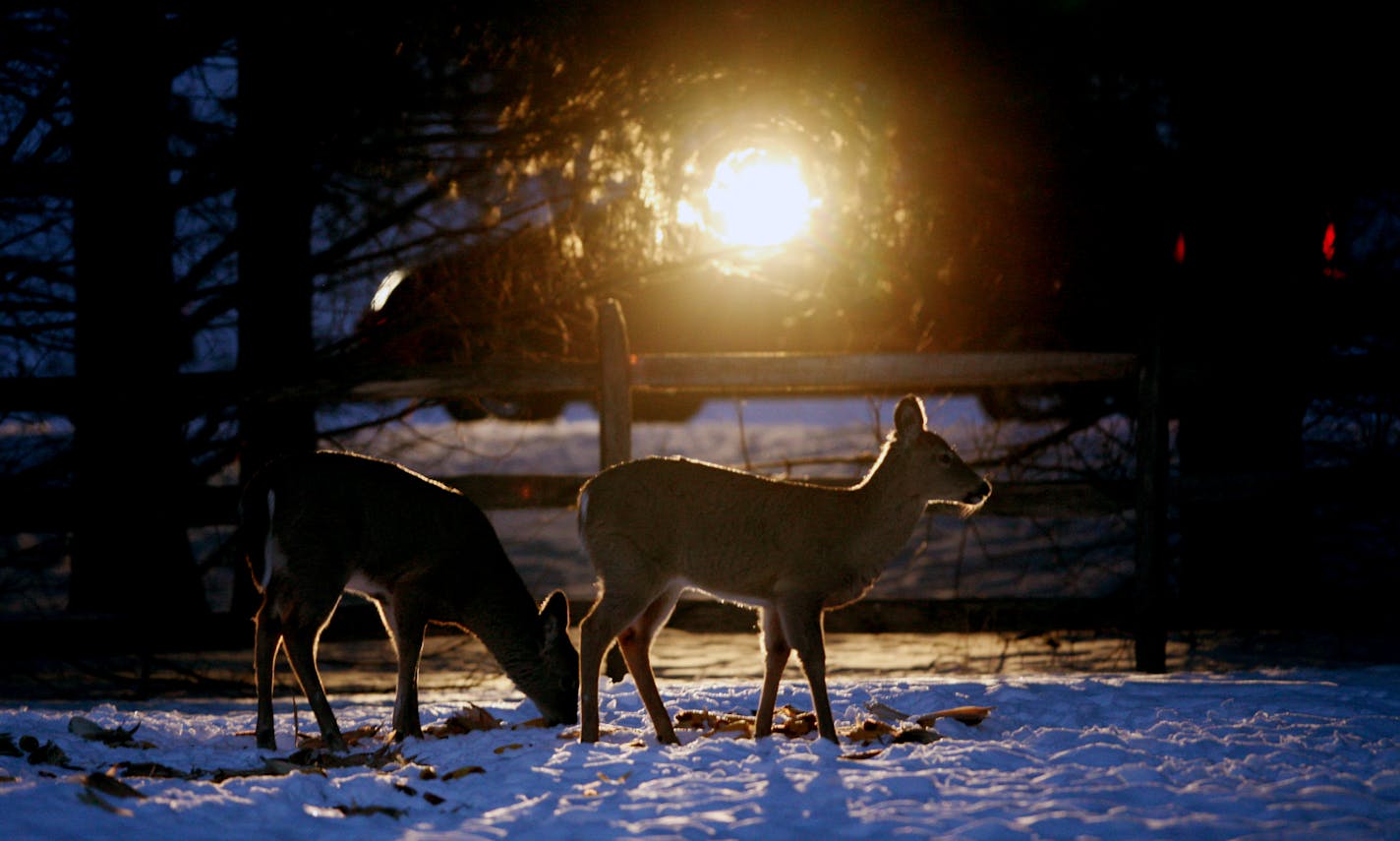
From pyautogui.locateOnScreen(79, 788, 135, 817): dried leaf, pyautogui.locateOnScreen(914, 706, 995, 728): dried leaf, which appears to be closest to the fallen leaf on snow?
pyautogui.locateOnScreen(79, 788, 135, 817): dried leaf

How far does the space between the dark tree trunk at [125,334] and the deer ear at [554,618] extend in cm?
342

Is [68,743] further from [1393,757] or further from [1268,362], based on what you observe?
[1268,362]

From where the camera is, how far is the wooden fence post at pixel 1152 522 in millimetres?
8516

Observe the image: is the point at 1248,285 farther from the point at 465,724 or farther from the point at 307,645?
the point at 307,645

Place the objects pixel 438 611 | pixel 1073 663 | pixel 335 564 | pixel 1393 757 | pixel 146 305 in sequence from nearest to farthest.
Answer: pixel 1393 757, pixel 335 564, pixel 438 611, pixel 146 305, pixel 1073 663

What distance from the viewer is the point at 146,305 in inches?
364

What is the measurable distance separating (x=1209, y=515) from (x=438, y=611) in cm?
655

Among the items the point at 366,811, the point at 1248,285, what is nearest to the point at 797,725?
the point at 366,811

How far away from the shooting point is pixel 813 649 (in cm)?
602

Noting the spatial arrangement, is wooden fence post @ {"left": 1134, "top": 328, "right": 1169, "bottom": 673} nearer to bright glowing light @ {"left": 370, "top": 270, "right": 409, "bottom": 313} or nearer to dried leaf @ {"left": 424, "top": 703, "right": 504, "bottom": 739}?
dried leaf @ {"left": 424, "top": 703, "right": 504, "bottom": 739}

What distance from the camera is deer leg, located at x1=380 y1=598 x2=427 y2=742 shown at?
20.7 ft

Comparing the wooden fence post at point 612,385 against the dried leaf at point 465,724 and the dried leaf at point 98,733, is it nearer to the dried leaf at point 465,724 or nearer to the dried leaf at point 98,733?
the dried leaf at point 465,724

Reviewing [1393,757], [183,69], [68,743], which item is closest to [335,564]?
[68,743]

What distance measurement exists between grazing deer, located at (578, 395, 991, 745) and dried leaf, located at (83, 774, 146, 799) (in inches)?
77.4
